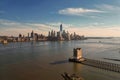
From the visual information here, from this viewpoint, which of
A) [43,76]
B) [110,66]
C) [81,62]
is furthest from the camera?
[81,62]

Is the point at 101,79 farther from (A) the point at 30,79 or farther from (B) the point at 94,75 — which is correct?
(A) the point at 30,79

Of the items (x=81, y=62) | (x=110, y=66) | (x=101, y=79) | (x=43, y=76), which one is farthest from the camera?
(x=81, y=62)

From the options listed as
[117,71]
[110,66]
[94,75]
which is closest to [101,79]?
[94,75]

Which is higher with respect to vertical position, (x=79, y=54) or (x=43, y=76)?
(x=79, y=54)

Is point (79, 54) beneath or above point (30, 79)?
above

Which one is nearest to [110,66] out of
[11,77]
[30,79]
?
[30,79]

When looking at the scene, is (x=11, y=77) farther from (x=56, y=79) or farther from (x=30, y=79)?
(x=56, y=79)

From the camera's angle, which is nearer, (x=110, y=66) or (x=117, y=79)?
(x=117, y=79)

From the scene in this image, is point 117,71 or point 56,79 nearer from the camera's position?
point 56,79

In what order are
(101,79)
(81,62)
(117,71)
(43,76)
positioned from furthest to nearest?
(81,62) → (117,71) → (43,76) → (101,79)
